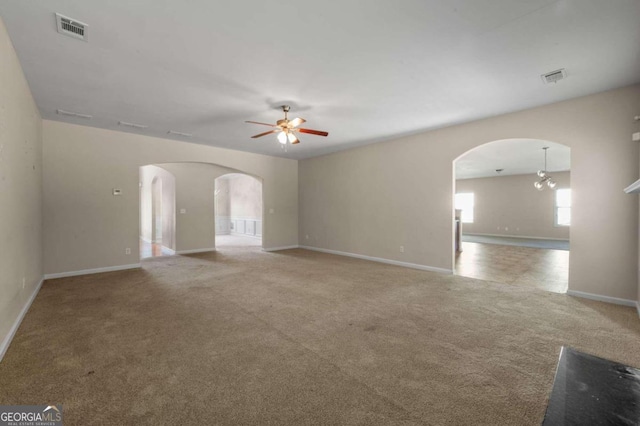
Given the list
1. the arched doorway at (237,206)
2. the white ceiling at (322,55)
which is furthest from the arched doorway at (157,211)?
the white ceiling at (322,55)

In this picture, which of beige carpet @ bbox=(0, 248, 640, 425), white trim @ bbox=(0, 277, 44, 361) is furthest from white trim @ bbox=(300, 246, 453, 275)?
white trim @ bbox=(0, 277, 44, 361)

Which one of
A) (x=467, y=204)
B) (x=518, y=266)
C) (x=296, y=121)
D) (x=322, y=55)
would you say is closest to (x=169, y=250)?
(x=296, y=121)

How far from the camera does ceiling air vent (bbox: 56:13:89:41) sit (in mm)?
2375

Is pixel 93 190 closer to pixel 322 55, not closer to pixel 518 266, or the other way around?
pixel 322 55

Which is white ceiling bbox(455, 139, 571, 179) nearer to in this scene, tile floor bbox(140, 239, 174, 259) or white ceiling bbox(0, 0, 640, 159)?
white ceiling bbox(0, 0, 640, 159)

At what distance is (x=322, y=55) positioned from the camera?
2939mm

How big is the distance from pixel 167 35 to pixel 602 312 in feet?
19.2

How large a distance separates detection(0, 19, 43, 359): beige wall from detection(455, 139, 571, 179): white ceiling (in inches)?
270

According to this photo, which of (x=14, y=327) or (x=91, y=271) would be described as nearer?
(x=14, y=327)

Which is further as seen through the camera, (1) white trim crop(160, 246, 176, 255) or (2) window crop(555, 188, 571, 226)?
(2) window crop(555, 188, 571, 226)

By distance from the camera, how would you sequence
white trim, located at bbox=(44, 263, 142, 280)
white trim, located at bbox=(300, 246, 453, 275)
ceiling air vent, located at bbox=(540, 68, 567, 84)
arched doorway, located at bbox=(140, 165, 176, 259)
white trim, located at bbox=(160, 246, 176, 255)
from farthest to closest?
1. arched doorway, located at bbox=(140, 165, 176, 259)
2. white trim, located at bbox=(160, 246, 176, 255)
3. white trim, located at bbox=(300, 246, 453, 275)
4. white trim, located at bbox=(44, 263, 142, 280)
5. ceiling air vent, located at bbox=(540, 68, 567, 84)

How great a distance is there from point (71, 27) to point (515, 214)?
14.8 metres

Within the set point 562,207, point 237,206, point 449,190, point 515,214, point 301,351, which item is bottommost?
point 301,351

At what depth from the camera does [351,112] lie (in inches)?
183
